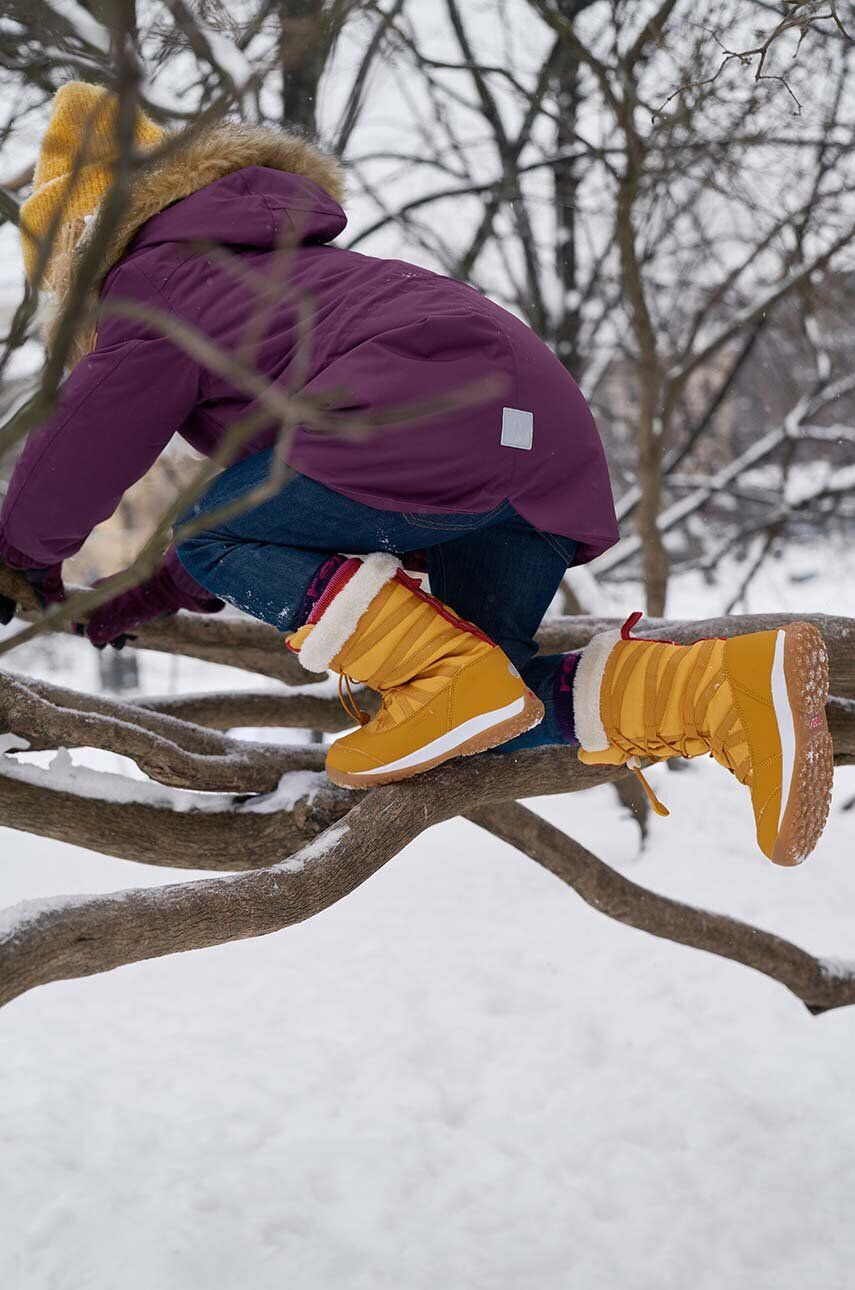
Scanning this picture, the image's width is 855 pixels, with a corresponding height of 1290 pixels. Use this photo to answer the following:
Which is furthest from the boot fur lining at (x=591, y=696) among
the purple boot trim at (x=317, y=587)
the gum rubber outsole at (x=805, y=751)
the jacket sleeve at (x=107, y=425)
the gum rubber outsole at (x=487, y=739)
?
the jacket sleeve at (x=107, y=425)

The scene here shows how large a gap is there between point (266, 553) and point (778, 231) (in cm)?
417

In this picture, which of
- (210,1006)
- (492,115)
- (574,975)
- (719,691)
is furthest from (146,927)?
(492,115)

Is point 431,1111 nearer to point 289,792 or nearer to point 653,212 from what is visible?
point 289,792

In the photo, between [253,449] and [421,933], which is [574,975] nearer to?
[421,933]

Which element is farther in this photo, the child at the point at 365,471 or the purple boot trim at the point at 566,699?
the purple boot trim at the point at 566,699

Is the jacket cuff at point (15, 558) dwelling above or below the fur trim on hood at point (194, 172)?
below

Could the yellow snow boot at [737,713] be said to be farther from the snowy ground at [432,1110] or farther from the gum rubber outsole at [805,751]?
the snowy ground at [432,1110]

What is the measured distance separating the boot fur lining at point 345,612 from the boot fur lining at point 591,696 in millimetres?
364

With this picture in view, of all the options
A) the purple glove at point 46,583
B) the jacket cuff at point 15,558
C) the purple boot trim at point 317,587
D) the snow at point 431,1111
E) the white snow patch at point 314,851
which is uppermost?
the purple boot trim at point 317,587

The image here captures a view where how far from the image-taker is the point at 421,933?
375 cm

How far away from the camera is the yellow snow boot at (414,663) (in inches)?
62.1

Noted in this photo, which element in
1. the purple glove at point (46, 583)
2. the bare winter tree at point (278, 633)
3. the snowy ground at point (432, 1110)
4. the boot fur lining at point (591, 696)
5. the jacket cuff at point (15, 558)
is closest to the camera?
the bare winter tree at point (278, 633)

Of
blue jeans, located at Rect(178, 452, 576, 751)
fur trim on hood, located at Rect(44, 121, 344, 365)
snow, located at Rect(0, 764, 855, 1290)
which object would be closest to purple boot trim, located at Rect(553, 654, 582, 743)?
blue jeans, located at Rect(178, 452, 576, 751)

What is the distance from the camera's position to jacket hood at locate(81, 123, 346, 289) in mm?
1575
